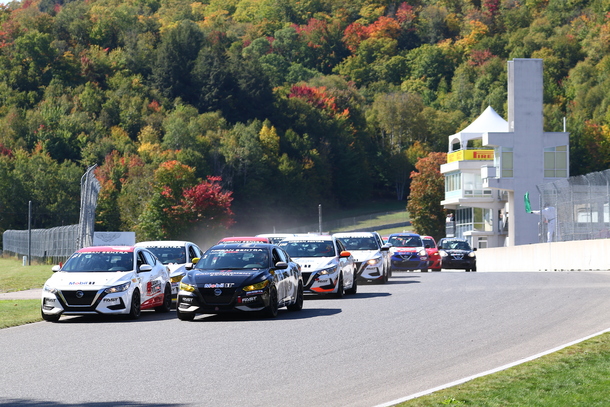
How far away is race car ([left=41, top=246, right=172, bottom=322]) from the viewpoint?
18984 millimetres

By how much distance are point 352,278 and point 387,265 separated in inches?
230

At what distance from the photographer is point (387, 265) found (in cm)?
3156

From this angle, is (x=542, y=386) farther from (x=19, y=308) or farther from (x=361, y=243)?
(x=361, y=243)

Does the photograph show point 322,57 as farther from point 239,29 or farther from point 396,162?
point 396,162

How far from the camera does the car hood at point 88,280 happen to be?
1908 cm

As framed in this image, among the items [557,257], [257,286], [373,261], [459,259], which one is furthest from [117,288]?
[459,259]

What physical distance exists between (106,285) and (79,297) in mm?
551

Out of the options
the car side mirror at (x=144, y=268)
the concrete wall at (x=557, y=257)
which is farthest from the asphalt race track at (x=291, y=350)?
the concrete wall at (x=557, y=257)

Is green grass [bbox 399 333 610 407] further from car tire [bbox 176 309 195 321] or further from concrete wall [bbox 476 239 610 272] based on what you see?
concrete wall [bbox 476 239 610 272]

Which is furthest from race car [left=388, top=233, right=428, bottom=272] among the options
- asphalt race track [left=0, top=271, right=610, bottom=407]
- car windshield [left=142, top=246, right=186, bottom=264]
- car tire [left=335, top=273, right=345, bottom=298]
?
asphalt race track [left=0, top=271, right=610, bottom=407]

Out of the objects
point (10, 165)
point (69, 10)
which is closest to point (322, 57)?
point (69, 10)

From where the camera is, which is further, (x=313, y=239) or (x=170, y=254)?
(x=313, y=239)

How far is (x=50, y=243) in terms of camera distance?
62.0 m

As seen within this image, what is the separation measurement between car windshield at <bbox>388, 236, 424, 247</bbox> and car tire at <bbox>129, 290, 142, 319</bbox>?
2296 cm
